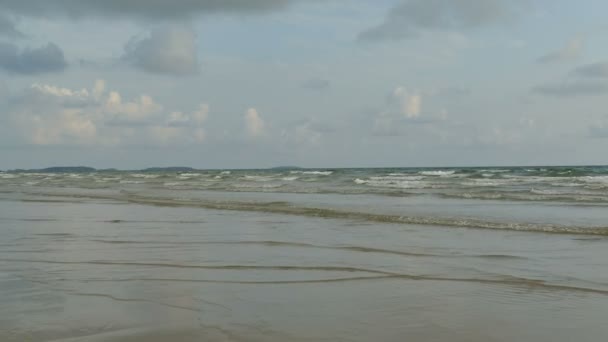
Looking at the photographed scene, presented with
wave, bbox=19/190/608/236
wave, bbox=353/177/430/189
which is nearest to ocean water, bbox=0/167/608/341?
wave, bbox=19/190/608/236

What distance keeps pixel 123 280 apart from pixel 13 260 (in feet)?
7.97

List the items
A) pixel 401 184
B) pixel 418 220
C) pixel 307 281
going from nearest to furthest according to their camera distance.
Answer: pixel 307 281 → pixel 418 220 → pixel 401 184

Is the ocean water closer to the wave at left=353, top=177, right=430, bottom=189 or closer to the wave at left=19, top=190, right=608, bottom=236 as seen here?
the wave at left=19, top=190, right=608, bottom=236

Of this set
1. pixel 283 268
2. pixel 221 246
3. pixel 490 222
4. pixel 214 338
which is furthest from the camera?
pixel 490 222

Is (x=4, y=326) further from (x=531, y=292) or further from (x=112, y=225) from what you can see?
(x=112, y=225)

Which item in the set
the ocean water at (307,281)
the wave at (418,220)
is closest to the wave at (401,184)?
the wave at (418,220)

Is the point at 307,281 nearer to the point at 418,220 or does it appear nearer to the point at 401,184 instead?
the point at 418,220

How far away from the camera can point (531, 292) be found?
20.9 ft

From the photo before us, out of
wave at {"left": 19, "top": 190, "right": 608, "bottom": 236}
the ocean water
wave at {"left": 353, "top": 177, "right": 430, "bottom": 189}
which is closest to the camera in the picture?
the ocean water

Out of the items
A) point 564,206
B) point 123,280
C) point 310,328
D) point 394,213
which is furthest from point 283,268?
point 564,206

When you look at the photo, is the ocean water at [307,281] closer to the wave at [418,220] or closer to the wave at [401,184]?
the wave at [418,220]

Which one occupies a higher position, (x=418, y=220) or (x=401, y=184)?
(x=401, y=184)

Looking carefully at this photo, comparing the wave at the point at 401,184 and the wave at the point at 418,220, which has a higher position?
the wave at the point at 401,184

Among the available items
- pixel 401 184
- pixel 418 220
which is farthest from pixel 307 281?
pixel 401 184
